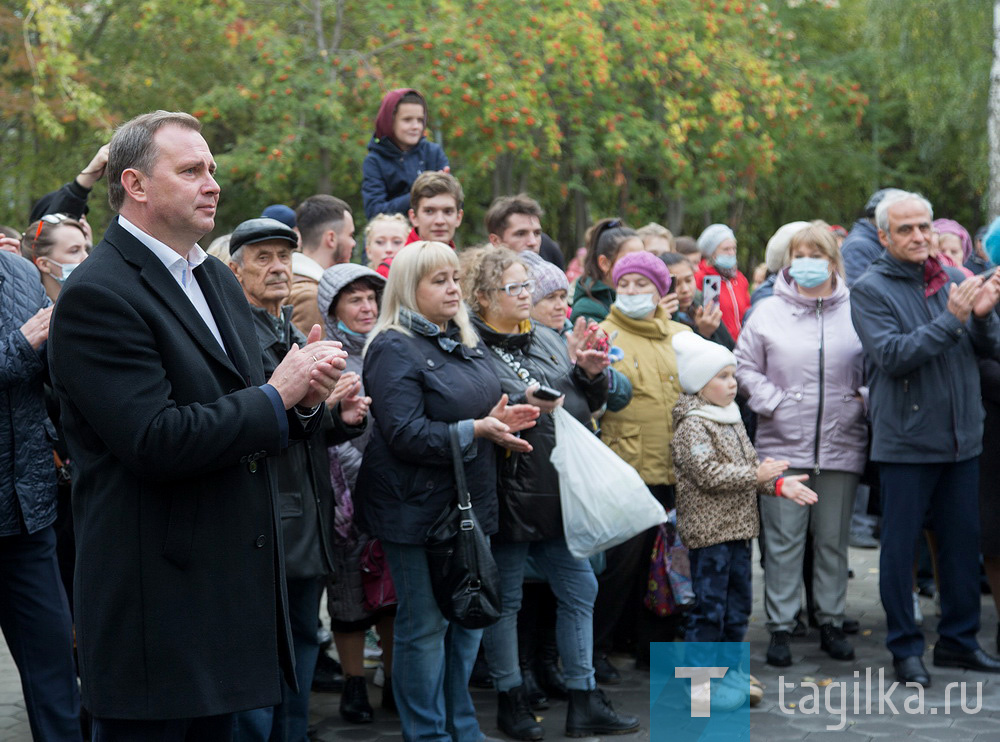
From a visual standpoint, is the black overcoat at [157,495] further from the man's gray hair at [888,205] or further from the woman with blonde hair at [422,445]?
the man's gray hair at [888,205]

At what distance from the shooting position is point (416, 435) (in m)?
4.57

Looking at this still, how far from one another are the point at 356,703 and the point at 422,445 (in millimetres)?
1602

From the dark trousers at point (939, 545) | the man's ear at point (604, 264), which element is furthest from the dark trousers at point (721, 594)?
the man's ear at point (604, 264)

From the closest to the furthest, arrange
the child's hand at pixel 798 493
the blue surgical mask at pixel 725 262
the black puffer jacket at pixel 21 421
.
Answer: the black puffer jacket at pixel 21 421 → the child's hand at pixel 798 493 → the blue surgical mask at pixel 725 262

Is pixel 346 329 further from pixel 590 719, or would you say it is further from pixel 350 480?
pixel 590 719

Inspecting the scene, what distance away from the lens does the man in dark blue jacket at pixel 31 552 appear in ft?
14.0

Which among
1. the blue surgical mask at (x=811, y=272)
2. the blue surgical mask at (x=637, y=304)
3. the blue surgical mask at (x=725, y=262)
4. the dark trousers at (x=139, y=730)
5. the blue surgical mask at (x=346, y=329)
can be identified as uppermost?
the blue surgical mask at (x=725, y=262)

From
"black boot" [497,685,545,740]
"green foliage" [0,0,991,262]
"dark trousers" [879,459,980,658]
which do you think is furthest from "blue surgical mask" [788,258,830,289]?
"green foliage" [0,0,991,262]

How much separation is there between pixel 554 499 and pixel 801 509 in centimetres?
194

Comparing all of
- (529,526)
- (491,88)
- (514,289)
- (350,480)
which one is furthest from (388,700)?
(491,88)

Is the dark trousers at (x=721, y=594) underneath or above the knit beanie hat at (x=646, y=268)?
underneath

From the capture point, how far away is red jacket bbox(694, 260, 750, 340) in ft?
27.4

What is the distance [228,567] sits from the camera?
2939 mm

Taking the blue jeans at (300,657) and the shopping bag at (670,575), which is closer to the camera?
the blue jeans at (300,657)
